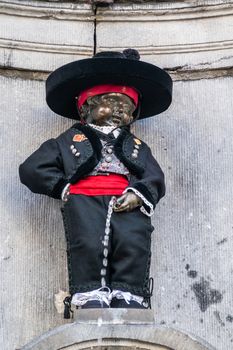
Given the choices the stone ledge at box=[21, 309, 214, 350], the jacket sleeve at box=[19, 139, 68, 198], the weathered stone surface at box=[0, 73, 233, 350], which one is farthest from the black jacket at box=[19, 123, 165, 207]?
the stone ledge at box=[21, 309, 214, 350]

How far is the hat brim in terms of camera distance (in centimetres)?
351

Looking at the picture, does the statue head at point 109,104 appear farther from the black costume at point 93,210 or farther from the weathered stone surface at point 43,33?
the weathered stone surface at point 43,33

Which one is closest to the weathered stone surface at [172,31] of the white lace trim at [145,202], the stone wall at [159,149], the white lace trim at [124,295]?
the stone wall at [159,149]

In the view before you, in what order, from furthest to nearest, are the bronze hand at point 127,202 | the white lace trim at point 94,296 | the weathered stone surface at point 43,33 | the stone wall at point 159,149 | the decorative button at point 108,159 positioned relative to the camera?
1. the weathered stone surface at point 43,33
2. the stone wall at point 159,149
3. the decorative button at point 108,159
4. the bronze hand at point 127,202
5. the white lace trim at point 94,296

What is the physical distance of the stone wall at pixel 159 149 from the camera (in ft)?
11.7

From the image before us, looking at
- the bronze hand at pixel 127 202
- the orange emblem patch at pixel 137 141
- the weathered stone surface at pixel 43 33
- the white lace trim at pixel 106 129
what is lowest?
the bronze hand at pixel 127 202

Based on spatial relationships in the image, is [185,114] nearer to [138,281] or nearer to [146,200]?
[146,200]

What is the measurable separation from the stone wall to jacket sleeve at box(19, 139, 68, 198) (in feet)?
0.78

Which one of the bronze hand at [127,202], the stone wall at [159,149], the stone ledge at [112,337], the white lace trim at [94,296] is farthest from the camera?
the stone wall at [159,149]

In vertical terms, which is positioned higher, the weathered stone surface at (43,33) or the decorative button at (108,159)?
the weathered stone surface at (43,33)

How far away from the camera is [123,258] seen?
329 centimetres

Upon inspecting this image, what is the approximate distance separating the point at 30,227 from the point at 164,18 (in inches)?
40.4

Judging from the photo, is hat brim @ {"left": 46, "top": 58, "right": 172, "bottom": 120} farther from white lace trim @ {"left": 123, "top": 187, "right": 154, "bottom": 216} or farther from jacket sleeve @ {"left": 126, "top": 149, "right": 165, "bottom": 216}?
white lace trim @ {"left": 123, "top": 187, "right": 154, "bottom": 216}

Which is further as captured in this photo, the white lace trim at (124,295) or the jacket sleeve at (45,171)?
the jacket sleeve at (45,171)
